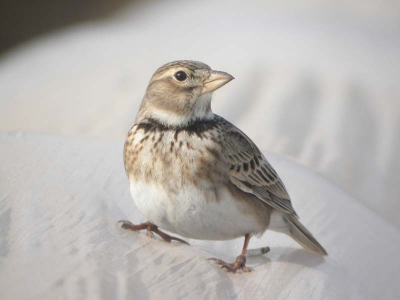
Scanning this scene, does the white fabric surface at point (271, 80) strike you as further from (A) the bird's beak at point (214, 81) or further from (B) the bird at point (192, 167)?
(A) the bird's beak at point (214, 81)

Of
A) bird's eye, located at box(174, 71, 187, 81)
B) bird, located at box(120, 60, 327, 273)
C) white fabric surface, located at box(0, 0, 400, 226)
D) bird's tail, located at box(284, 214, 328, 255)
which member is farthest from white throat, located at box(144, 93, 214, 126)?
white fabric surface, located at box(0, 0, 400, 226)

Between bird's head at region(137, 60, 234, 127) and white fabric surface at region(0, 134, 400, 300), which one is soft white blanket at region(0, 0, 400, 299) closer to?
white fabric surface at region(0, 134, 400, 300)

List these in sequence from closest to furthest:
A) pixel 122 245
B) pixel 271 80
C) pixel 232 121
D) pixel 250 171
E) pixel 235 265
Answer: pixel 122 245 → pixel 235 265 → pixel 250 171 → pixel 232 121 → pixel 271 80

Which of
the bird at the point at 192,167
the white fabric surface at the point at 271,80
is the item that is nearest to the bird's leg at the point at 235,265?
the bird at the point at 192,167

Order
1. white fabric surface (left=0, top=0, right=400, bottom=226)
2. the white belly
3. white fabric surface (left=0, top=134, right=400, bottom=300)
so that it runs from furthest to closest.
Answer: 1. white fabric surface (left=0, top=0, right=400, bottom=226)
2. the white belly
3. white fabric surface (left=0, top=134, right=400, bottom=300)

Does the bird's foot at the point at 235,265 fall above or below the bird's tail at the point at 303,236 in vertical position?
below

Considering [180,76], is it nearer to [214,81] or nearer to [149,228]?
[214,81]

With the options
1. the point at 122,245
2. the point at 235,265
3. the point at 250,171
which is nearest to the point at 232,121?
the point at 250,171
